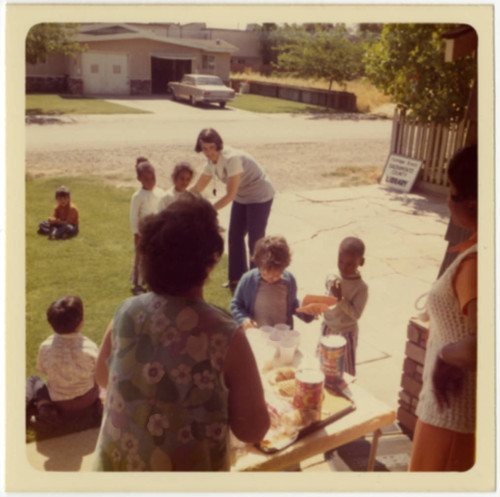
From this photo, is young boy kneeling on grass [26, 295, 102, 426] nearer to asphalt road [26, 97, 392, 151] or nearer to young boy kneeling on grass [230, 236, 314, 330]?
young boy kneeling on grass [230, 236, 314, 330]

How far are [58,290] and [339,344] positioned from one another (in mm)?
3311

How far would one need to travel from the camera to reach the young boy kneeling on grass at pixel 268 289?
2.99 meters

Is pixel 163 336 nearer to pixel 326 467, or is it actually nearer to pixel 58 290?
pixel 326 467

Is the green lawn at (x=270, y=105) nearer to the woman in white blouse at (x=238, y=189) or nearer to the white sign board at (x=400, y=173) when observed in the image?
the white sign board at (x=400, y=173)

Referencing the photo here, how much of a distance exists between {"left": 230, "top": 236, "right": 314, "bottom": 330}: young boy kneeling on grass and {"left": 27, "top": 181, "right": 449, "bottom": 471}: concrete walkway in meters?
0.32

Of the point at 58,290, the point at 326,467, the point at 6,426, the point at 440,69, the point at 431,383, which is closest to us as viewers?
the point at 431,383

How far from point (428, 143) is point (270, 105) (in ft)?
23.6

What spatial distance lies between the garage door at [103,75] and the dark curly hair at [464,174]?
6040mm

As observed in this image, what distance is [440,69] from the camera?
8.05 metres

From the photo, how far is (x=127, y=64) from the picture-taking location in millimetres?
7762

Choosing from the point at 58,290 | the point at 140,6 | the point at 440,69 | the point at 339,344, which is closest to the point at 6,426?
the point at 339,344

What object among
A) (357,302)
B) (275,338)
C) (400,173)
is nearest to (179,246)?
(275,338)

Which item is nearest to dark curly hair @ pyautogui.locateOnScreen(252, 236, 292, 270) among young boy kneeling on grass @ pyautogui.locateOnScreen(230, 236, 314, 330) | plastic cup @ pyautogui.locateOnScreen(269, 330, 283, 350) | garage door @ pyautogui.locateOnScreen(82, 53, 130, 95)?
young boy kneeling on grass @ pyautogui.locateOnScreen(230, 236, 314, 330)

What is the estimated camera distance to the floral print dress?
1589 millimetres
